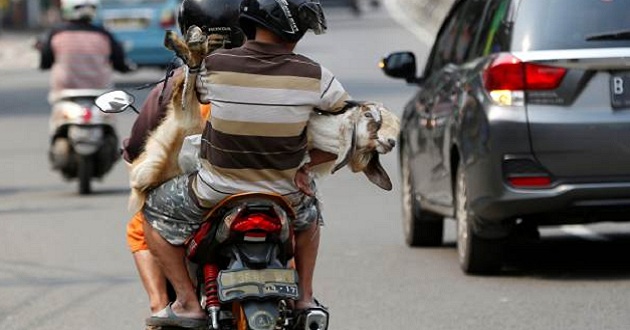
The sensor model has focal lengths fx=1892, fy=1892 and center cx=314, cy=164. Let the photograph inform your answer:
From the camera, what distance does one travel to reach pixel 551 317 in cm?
924

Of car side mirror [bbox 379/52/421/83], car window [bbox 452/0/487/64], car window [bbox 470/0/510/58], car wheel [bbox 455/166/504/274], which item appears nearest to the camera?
car window [bbox 470/0/510/58]

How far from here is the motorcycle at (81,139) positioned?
55.8 ft

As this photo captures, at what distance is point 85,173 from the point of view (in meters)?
17.0

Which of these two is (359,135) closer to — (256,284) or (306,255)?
(306,255)

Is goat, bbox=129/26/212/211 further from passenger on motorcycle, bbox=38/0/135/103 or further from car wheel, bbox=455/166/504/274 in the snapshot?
passenger on motorcycle, bbox=38/0/135/103

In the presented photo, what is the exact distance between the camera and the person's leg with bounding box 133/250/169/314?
6.48 m

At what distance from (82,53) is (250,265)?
11418mm

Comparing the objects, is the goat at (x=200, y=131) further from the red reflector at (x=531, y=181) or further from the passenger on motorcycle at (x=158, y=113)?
the red reflector at (x=531, y=181)

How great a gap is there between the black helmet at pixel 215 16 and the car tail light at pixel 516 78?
3.65m

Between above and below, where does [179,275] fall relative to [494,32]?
above

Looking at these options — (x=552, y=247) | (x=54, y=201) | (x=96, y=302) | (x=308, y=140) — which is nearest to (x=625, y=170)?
(x=552, y=247)

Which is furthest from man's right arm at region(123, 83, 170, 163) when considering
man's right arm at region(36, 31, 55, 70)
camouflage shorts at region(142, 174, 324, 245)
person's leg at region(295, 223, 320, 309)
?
man's right arm at region(36, 31, 55, 70)

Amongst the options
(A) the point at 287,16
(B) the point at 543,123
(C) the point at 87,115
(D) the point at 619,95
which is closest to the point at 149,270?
(A) the point at 287,16

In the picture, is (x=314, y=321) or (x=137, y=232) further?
(x=137, y=232)
